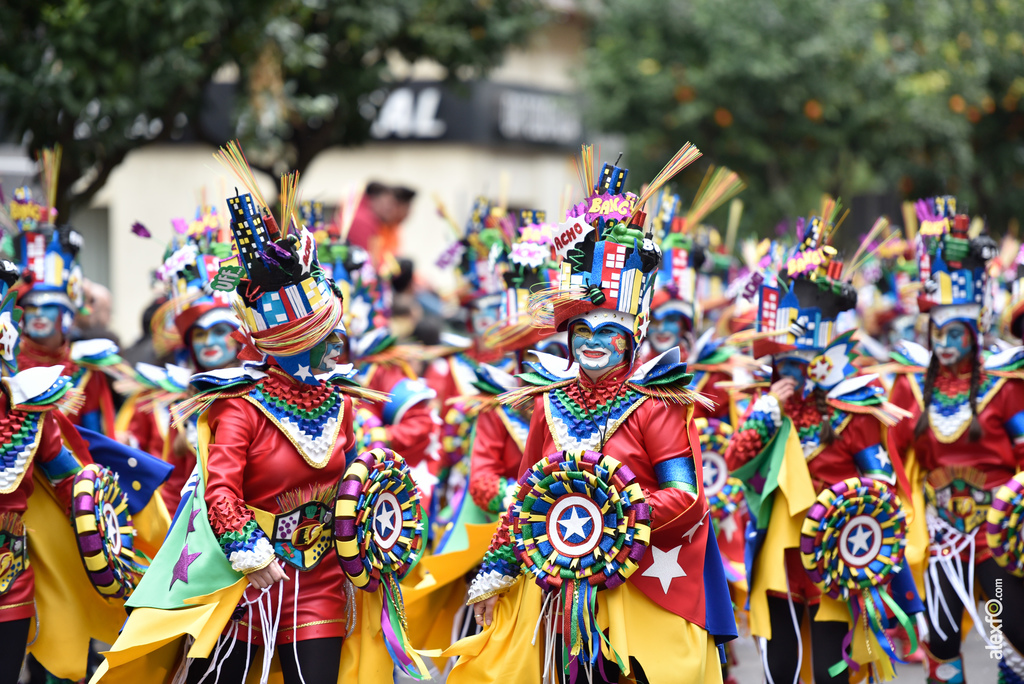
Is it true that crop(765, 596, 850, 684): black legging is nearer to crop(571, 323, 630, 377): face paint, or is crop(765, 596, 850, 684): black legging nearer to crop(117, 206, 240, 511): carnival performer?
crop(571, 323, 630, 377): face paint

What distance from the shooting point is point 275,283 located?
15.0 ft

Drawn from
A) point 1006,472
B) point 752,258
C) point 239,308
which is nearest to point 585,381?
point 239,308

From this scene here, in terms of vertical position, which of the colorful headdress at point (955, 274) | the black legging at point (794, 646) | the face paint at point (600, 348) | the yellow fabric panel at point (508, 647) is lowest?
the black legging at point (794, 646)

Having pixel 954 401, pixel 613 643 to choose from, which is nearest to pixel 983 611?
pixel 954 401

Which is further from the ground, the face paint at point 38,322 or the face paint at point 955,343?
the face paint at point 955,343

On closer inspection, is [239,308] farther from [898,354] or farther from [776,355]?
[898,354]

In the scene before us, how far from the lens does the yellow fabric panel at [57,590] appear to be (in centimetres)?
511

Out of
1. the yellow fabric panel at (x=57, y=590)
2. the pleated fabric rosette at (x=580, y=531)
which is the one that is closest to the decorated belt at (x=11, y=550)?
the yellow fabric panel at (x=57, y=590)

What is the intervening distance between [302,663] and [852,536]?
2327 millimetres

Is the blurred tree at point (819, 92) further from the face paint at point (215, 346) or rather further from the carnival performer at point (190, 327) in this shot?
the face paint at point (215, 346)

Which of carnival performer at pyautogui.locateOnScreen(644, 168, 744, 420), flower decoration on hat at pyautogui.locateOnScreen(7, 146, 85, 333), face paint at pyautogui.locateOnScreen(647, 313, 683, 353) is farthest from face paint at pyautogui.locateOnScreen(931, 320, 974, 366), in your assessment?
flower decoration on hat at pyautogui.locateOnScreen(7, 146, 85, 333)

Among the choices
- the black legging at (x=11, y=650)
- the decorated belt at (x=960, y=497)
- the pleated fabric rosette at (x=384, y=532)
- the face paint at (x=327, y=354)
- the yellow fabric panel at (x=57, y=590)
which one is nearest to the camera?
the pleated fabric rosette at (x=384, y=532)

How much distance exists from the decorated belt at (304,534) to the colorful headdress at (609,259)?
110cm

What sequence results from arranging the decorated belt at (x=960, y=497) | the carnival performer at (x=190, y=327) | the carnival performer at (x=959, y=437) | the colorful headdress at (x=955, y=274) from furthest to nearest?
1. the carnival performer at (x=190, y=327)
2. the colorful headdress at (x=955, y=274)
3. the decorated belt at (x=960, y=497)
4. the carnival performer at (x=959, y=437)
